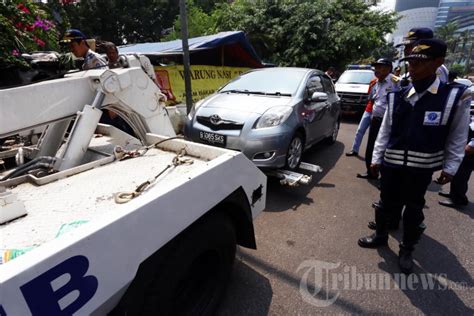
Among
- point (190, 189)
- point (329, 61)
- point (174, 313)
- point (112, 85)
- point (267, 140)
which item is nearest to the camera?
point (190, 189)

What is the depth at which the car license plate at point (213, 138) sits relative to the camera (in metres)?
3.84

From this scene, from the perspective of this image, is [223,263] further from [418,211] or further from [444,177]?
[444,177]

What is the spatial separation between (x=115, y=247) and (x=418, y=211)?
2446 millimetres

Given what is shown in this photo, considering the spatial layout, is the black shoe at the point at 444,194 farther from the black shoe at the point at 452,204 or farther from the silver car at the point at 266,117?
the silver car at the point at 266,117

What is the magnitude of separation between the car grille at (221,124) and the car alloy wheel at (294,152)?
0.78 metres

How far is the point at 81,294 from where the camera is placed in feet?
3.35

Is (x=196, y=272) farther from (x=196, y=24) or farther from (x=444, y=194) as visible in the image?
(x=196, y=24)

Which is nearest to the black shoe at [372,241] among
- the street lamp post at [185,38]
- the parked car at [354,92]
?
the street lamp post at [185,38]

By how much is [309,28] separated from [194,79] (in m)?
8.02

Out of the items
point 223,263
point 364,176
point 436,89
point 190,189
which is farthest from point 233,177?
point 364,176

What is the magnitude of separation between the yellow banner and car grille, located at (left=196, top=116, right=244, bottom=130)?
247cm

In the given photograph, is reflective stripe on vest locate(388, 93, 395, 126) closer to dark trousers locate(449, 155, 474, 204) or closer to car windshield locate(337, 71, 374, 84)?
dark trousers locate(449, 155, 474, 204)

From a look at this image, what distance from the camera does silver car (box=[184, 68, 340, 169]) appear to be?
371 cm

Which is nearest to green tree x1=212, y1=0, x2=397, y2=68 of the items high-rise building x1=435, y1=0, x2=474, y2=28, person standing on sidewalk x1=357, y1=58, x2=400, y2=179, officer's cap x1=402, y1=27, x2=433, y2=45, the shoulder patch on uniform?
person standing on sidewalk x1=357, y1=58, x2=400, y2=179
